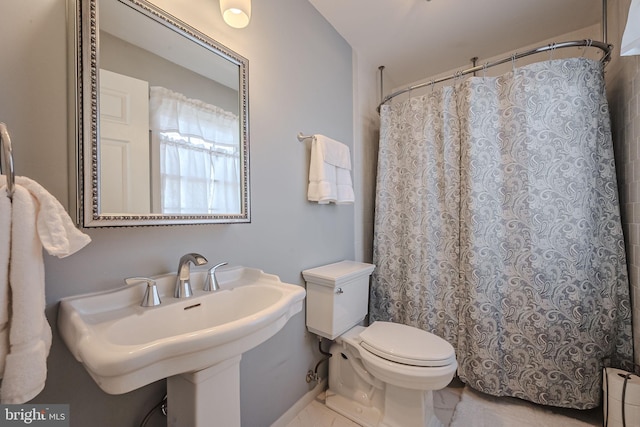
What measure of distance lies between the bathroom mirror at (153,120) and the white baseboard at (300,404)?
106cm

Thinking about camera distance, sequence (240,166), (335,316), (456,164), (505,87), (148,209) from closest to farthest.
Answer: (148,209) → (240,166) → (335,316) → (505,87) → (456,164)

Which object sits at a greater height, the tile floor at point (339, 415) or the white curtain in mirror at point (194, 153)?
the white curtain in mirror at point (194, 153)

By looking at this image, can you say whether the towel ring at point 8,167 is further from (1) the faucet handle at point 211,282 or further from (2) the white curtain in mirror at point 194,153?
(1) the faucet handle at point 211,282

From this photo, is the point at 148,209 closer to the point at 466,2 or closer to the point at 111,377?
the point at 111,377

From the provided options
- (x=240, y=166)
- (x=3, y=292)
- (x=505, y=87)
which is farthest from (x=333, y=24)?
(x=3, y=292)

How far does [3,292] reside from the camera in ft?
1.68

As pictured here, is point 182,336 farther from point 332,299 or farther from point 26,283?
point 332,299

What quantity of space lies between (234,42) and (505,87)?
5.00 ft

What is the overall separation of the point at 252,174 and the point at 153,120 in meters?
0.42

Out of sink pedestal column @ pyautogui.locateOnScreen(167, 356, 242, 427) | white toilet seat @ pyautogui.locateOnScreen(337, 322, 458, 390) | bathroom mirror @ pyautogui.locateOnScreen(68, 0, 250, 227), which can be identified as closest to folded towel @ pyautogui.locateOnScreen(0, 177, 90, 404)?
bathroom mirror @ pyautogui.locateOnScreen(68, 0, 250, 227)

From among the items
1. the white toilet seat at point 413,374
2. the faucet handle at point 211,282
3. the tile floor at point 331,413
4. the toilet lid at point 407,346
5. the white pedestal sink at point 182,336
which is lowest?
the tile floor at point 331,413

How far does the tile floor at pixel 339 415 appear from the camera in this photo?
1362 millimetres

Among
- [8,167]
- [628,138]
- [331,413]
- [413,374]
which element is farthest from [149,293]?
[628,138]

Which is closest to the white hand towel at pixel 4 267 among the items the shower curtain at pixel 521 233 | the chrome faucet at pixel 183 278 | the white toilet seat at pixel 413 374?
the chrome faucet at pixel 183 278
